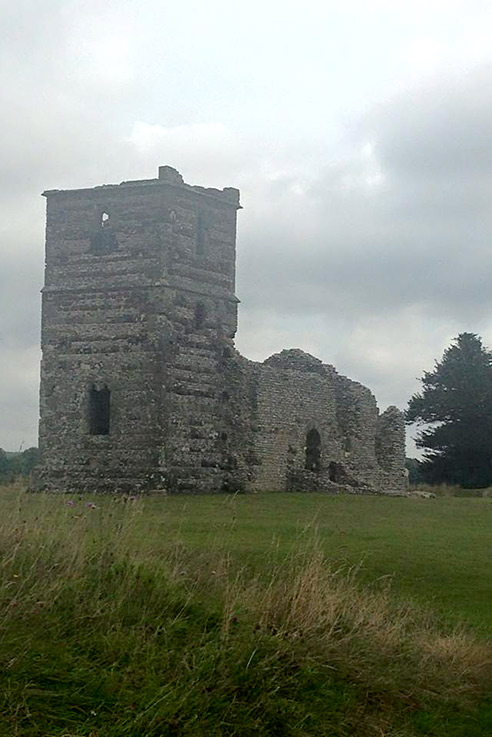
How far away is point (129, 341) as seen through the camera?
29.5 metres

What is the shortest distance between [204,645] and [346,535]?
9.64 meters

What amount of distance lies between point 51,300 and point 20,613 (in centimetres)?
2350

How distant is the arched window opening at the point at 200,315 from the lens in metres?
30.6

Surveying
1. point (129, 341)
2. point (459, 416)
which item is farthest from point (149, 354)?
point (459, 416)

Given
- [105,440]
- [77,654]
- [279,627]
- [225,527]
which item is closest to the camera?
[77,654]

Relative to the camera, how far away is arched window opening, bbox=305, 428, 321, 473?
110ft

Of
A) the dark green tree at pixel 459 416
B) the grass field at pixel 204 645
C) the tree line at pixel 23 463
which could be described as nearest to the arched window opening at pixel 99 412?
the tree line at pixel 23 463

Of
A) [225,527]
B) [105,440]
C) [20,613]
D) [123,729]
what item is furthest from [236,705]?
[105,440]

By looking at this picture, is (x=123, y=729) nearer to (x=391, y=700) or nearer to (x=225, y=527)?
(x=391, y=700)

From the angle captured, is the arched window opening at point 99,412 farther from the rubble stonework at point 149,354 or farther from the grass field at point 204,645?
the grass field at point 204,645

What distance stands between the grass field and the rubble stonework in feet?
55.8

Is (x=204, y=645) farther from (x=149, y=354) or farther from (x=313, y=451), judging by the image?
(x=313, y=451)

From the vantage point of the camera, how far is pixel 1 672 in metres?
6.69

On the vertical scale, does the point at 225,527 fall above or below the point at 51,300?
below
